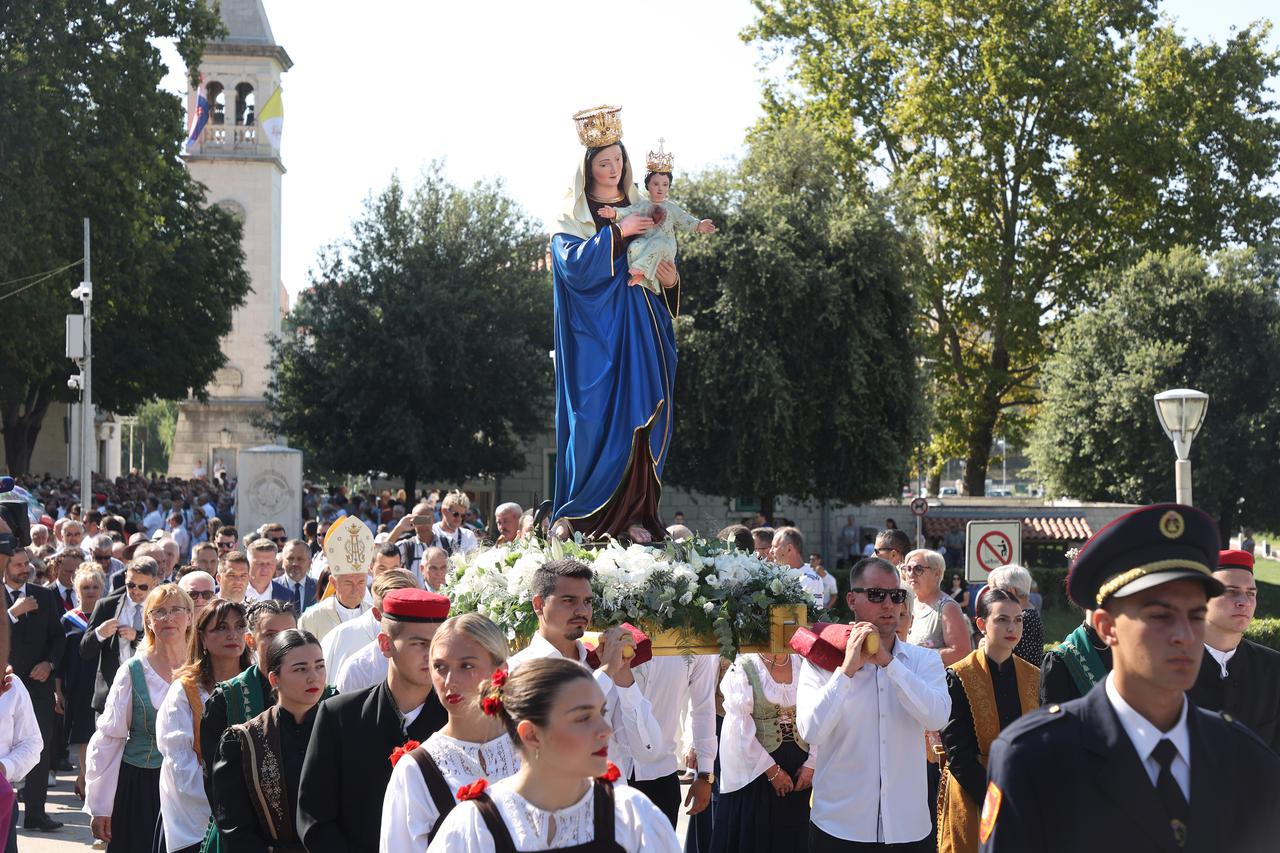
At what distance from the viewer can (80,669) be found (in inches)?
464

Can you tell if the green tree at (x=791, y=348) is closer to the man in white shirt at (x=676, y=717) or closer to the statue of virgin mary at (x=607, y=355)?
the statue of virgin mary at (x=607, y=355)

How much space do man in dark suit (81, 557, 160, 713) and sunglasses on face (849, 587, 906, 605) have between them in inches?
210

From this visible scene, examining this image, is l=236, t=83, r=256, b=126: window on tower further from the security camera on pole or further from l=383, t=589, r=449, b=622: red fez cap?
l=383, t=589, r=449, b=622: red fez cap

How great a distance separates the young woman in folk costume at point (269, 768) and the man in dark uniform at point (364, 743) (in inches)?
16.6

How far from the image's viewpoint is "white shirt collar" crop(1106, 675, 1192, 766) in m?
3.31

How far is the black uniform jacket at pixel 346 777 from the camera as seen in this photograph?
4.93 metres

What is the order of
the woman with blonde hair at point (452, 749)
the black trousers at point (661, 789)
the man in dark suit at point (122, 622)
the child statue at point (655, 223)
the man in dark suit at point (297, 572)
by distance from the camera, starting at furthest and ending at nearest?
the man in dark suit at point (297, 572) < the man in dark suit at point (122, 622) < the child statue at point (655, 223) < the black trousers at point (661, 789) < the woman with blonde hair at point (452, 749)

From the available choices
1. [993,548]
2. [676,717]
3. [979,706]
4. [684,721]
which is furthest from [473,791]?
[993,548]

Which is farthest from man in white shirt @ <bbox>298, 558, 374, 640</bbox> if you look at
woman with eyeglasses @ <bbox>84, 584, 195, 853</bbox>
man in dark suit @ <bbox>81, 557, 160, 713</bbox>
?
woman with eyeglasses @ <bbox>84, 584, 195, 853</bbox>

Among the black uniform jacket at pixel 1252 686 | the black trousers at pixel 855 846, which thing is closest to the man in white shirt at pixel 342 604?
the black trousers at pixel 855 846

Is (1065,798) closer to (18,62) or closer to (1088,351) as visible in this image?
(18,62)

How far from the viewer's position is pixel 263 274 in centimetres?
6600

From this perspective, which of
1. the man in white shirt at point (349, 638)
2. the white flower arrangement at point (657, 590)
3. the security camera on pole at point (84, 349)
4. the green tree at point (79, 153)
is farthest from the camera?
the green tree at point (79, 153)

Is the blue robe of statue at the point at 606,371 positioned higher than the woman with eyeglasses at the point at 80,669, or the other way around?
the blue robe of statue at the point at 606,371
